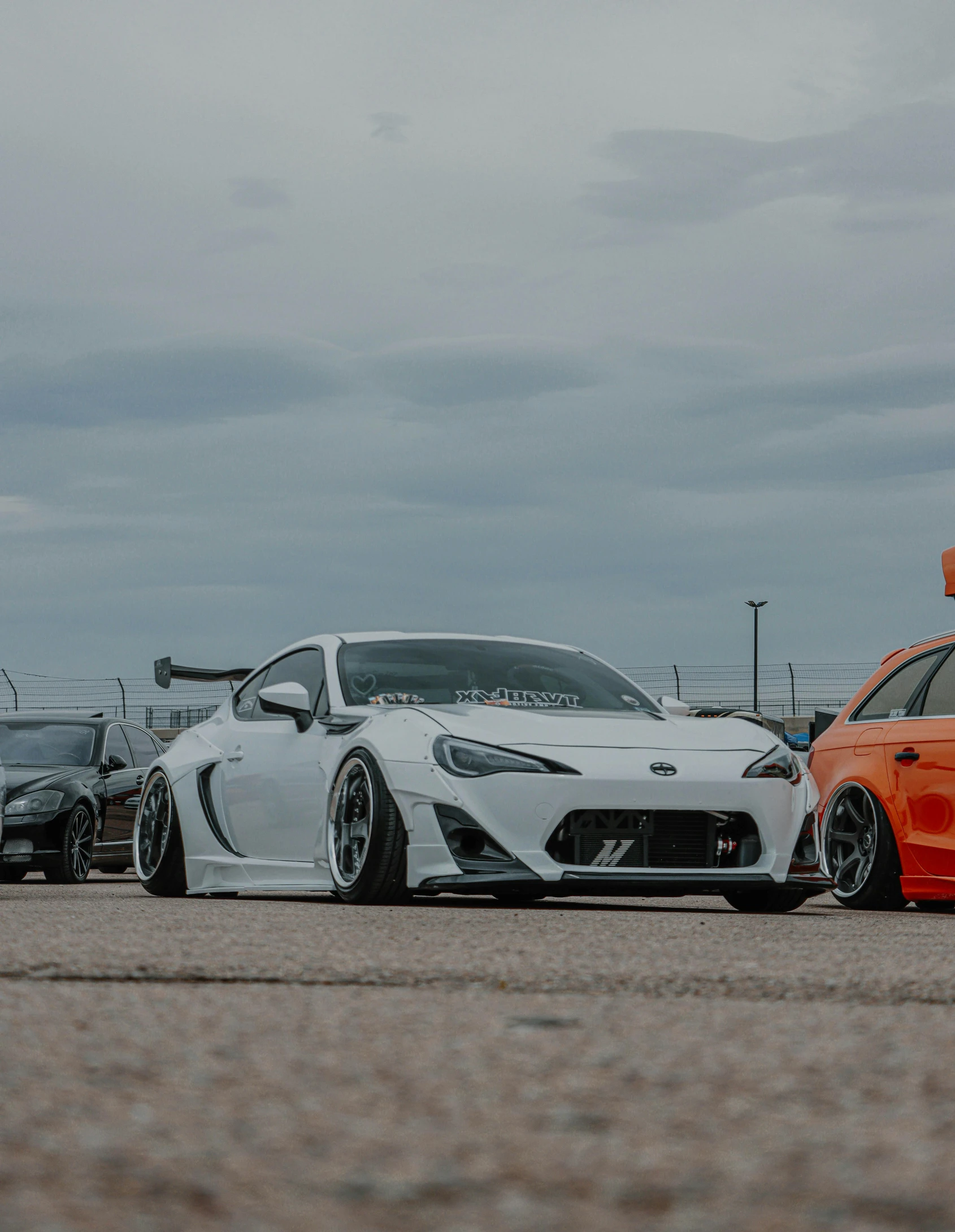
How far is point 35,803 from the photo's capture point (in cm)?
1390

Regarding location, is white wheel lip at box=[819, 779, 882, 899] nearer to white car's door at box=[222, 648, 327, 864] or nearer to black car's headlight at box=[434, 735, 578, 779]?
black car's headlight at box=[434, 735, 578, 779]

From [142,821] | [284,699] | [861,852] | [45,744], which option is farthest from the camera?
[45,744]

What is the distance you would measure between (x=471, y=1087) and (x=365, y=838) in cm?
465

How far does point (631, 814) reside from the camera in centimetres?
680

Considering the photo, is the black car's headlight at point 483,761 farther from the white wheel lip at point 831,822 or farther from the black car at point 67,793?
the black car at point 67,793

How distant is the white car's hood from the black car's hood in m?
7.65

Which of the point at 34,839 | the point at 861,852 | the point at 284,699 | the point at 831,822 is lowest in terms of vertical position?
the point at 34,839

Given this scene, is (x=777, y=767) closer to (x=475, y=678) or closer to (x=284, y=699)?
(x=475, y=678)

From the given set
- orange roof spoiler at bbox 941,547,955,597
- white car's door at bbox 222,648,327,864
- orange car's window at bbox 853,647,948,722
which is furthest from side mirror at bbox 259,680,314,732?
orange roof spoiler at bbox 941,547,955,597

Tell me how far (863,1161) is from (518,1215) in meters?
0.47

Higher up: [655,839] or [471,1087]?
[655,839]

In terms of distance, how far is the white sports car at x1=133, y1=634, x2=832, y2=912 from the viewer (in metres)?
6.68

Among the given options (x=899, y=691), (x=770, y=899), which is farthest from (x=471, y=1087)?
(x=899, y=691)

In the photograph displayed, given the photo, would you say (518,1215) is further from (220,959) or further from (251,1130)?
(220,959)
